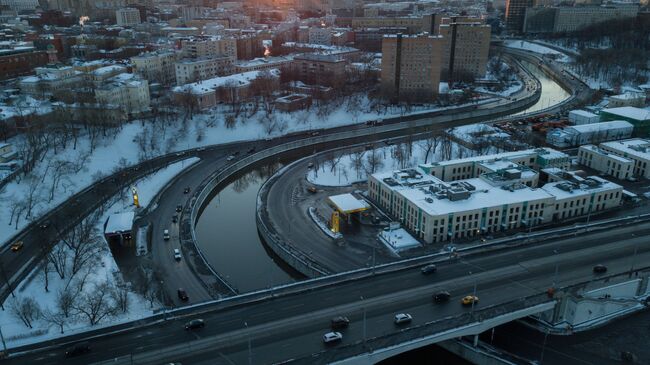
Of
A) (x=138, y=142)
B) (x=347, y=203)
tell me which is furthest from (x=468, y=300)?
(x=138, y=142)

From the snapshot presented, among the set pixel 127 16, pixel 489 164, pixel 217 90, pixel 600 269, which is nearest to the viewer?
pixel 600 269

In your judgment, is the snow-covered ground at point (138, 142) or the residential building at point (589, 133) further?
the residential building at point (589, 133)

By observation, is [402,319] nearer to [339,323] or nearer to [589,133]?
[339,323]

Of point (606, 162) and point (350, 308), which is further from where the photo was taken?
point (606, 162)

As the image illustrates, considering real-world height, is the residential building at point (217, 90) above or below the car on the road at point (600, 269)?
above

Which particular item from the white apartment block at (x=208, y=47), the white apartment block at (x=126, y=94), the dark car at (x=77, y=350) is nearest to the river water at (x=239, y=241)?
the dark car at (x=77, y=350)

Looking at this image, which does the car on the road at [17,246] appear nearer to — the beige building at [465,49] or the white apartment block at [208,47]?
the white apartment block at [208,47]

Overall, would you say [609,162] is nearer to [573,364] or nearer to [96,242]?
[573,364]
